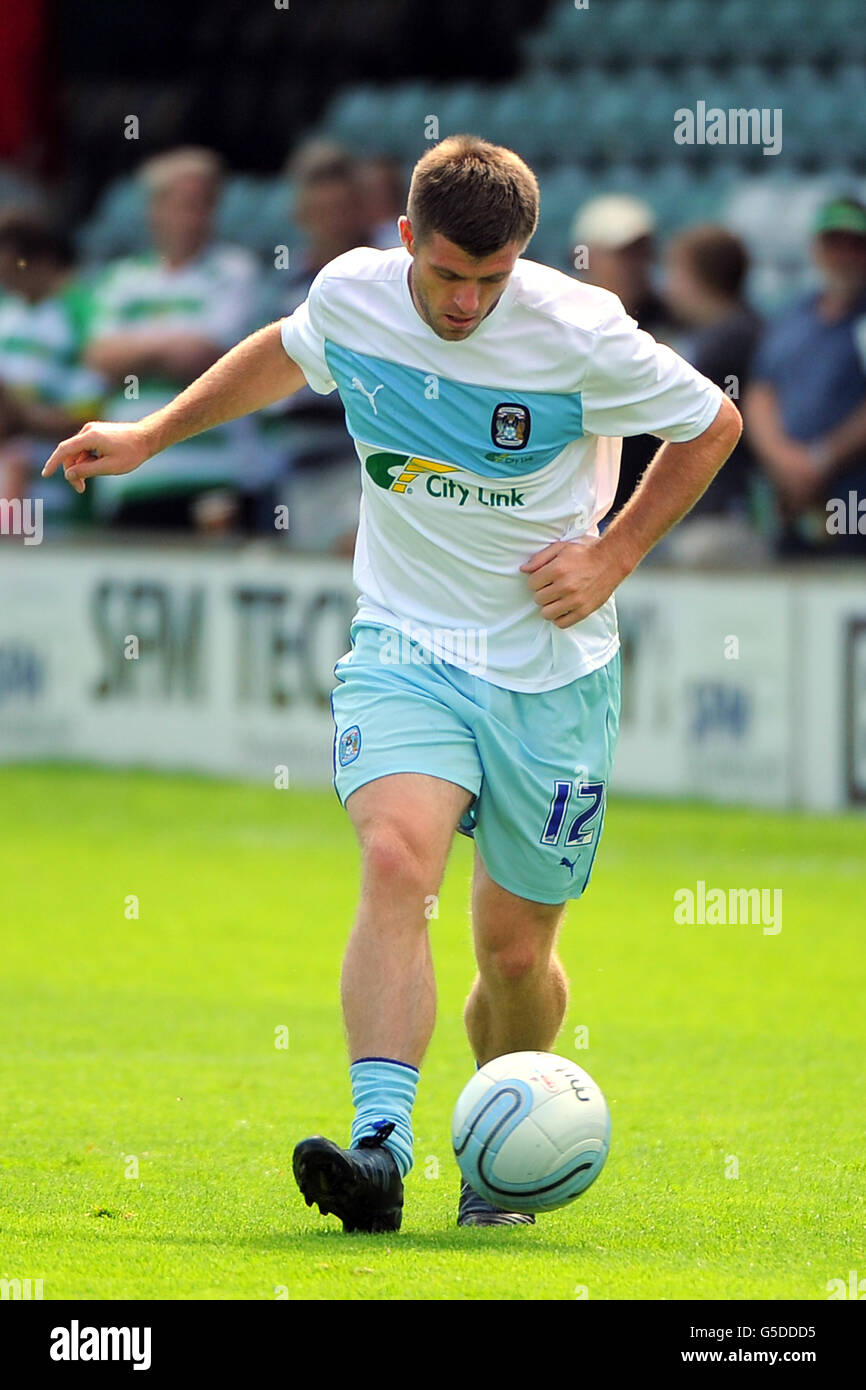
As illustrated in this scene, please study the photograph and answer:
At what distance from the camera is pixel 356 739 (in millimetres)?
5504

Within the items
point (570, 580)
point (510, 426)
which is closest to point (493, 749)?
point (570, 580)

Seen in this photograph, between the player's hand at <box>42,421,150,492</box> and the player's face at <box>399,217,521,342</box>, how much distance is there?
0.79m

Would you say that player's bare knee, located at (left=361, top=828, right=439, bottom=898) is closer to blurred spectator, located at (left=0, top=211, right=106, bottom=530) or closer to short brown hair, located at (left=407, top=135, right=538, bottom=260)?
short brown hair, located at (left=407, top=135, right=538, bottom=260)

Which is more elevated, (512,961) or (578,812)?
(578,812)

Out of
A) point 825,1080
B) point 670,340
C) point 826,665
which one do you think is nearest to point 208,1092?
point 825,1080

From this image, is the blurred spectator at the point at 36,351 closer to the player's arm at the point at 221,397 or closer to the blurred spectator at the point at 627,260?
the blurred spectator at the point at 627,260

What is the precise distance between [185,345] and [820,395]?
13.8 ft

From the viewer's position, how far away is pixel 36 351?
16297mm

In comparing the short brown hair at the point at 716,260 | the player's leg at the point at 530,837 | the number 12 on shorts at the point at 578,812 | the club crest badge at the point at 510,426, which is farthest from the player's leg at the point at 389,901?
the short brown hair at the point at 716,260

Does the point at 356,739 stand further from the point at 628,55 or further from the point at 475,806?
the point at 628,55

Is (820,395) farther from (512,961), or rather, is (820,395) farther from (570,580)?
(512,961)

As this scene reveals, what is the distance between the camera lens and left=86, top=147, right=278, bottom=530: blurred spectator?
600 inches

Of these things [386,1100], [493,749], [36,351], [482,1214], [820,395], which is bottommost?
[482,1214]

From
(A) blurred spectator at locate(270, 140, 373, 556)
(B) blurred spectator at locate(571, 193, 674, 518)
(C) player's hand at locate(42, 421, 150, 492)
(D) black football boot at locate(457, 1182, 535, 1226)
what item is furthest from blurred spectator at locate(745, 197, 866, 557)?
(D) black football boot at locate(457, 1182, 535, 1226)
